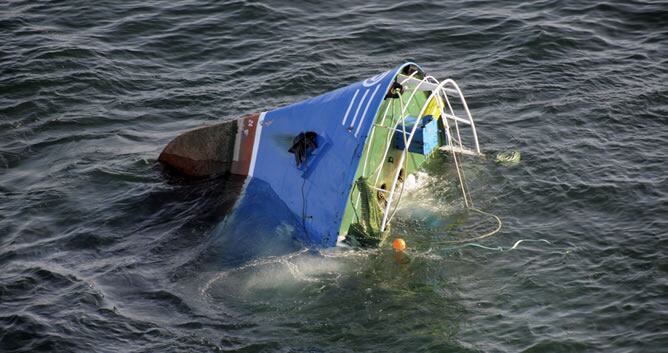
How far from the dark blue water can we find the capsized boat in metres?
0.50

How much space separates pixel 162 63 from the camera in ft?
66.2

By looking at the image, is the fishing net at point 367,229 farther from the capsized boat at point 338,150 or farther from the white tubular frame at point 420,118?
the white tubular frame at point 420,118

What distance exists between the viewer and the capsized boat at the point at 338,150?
499 inches

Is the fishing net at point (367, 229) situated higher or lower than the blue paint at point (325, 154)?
lower

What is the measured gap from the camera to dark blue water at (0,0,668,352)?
11.6m

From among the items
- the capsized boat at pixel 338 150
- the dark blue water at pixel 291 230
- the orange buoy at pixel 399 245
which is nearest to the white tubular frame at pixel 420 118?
the capsized boat at pixel 338 150

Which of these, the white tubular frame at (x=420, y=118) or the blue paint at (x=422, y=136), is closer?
the white tubular frame at (x=420, y=118)

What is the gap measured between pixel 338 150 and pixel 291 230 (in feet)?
4.99

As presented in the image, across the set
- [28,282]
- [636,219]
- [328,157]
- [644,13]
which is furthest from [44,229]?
[644,13]

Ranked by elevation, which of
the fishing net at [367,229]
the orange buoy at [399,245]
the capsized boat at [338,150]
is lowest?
the orange buoy at [399,245]

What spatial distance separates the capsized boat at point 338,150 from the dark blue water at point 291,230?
0.50 meters

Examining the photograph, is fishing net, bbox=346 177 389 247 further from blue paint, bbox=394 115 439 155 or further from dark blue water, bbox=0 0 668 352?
blue paint, bbox=394 115 439 155

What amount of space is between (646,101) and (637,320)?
7.12m

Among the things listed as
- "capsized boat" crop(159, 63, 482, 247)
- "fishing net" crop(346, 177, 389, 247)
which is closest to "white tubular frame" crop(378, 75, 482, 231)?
"capsized boat" crop(159, 63, 482, 247)
